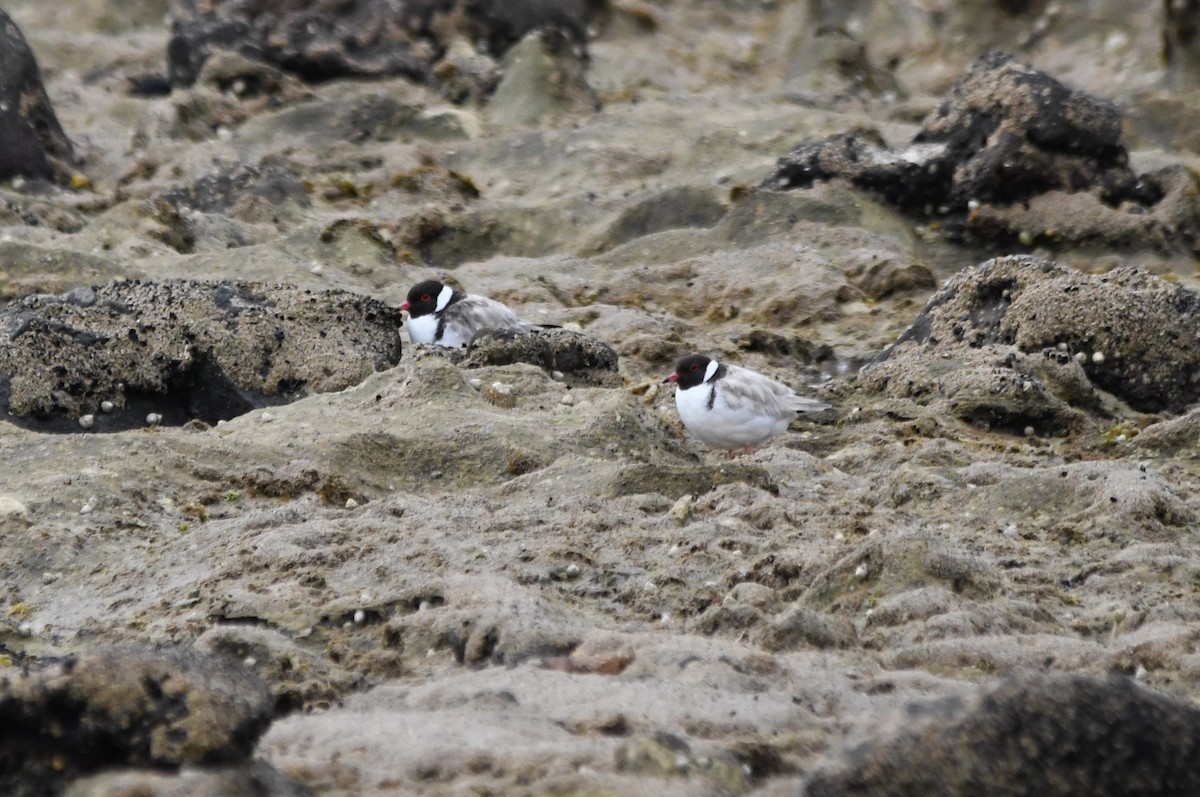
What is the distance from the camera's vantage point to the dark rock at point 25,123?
11.9 m

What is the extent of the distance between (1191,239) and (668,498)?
19.1ft

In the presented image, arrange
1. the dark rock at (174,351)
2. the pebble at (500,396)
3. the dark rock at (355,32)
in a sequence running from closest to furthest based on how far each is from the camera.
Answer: the dark rock at (174,351) < the pebble at (500,396) < the dark rock at (355,32)

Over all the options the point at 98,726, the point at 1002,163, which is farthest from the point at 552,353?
the point at 98,726

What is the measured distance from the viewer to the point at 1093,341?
789 cm

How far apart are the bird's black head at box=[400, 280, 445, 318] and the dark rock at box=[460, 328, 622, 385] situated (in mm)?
1063

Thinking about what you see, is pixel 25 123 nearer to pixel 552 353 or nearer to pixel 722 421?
pixel 552 353

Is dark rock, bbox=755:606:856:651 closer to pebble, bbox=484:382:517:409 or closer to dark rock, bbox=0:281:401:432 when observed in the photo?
pebble, bbox=484:382:517:409

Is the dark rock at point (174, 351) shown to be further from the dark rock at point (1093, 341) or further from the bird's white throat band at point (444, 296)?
the dark rock at point (1093, 341)

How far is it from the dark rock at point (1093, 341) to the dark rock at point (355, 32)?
8.21m

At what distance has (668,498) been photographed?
19.4ft

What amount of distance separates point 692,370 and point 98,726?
4615mm

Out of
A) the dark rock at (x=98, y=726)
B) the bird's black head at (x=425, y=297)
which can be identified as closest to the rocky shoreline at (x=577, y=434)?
the dark rock at (x=98, y=726)

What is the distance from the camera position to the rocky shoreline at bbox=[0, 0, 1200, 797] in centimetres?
340

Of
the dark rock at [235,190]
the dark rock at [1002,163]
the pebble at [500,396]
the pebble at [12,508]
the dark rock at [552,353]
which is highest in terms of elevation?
the dark rock at [1002,163]
